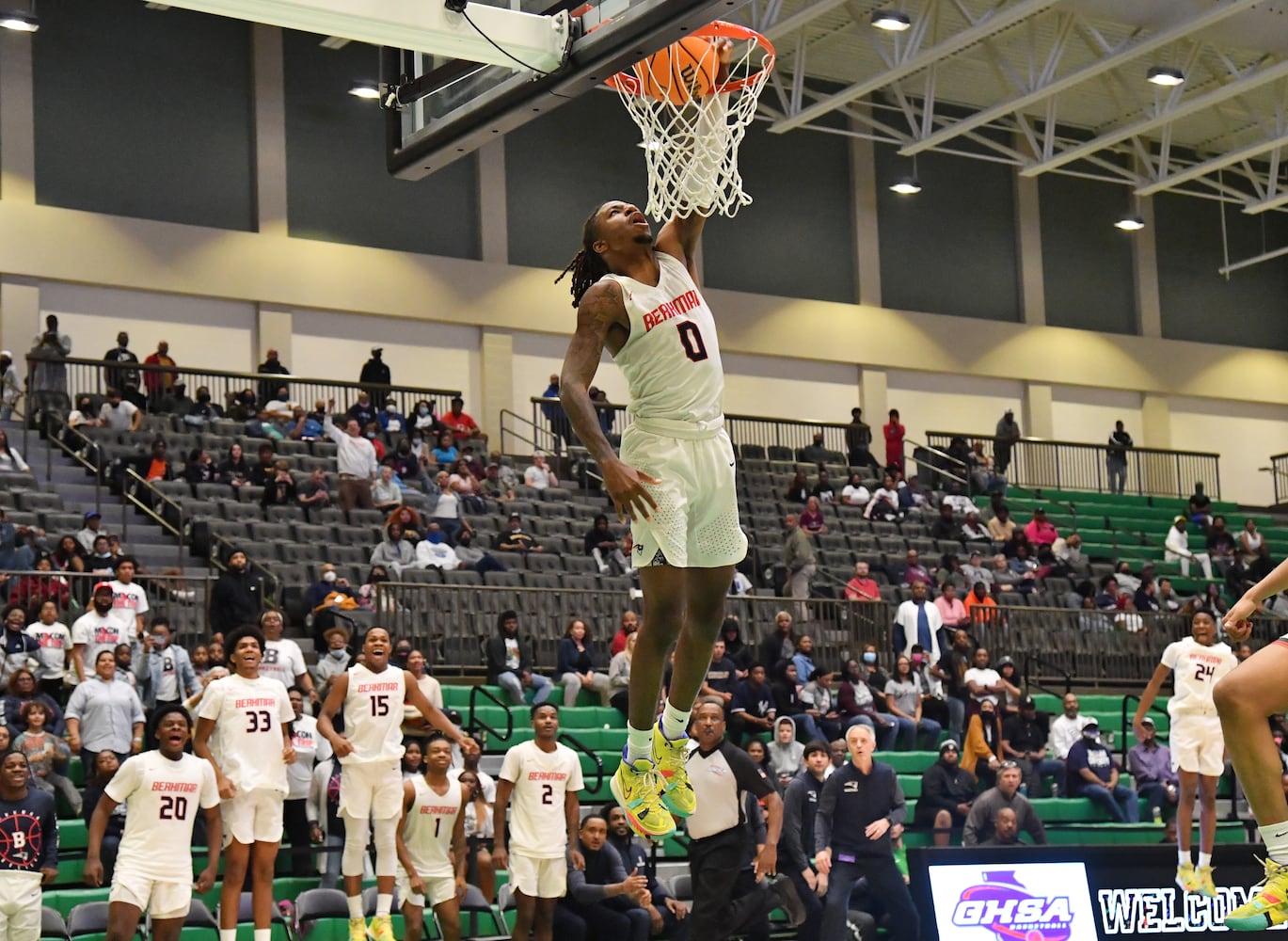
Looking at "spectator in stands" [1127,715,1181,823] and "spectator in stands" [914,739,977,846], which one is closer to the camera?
"spectator in stands" [914,739,977,846]

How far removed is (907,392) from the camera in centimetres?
3219

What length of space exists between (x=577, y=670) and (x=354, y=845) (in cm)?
567

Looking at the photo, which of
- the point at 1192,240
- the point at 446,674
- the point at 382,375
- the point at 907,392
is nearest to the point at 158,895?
the point at 446,674

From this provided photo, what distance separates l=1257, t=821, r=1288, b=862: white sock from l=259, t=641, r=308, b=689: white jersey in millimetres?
9125

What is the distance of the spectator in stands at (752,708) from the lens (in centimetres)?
→ 1602

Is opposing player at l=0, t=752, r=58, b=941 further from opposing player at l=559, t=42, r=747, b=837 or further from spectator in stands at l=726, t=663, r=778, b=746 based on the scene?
spectator in stands at l=726, t=663, r=778, b=746

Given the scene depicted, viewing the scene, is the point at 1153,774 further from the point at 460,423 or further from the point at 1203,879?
the point at 460,423

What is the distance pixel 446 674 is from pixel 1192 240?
75.0ft

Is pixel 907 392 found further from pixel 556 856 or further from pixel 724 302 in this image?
pixel 556 856

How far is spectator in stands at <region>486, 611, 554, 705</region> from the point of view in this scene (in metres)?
16.6

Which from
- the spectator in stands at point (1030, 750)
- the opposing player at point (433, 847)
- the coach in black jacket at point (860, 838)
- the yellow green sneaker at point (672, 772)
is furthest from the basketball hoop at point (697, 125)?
the spectator in stands at point (1030, 750)

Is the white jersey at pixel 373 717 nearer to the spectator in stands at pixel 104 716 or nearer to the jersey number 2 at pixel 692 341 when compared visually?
the spectator in stands at pixel 104 716

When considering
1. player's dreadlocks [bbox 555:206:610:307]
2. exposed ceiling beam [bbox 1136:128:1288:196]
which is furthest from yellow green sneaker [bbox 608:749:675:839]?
exposed ceiling beam [bbox 1136:128:1288:196]

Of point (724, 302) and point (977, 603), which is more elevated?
point (724, 302)
